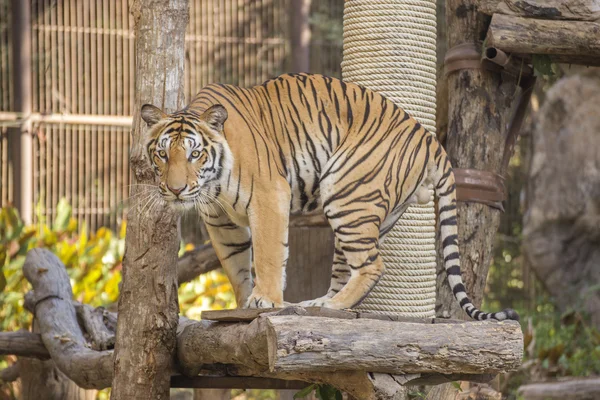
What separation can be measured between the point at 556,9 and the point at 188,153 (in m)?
1.78

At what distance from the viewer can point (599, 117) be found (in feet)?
22.9

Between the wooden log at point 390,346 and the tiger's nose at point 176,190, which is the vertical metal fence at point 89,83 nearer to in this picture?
the tiger's nose at point 176,190

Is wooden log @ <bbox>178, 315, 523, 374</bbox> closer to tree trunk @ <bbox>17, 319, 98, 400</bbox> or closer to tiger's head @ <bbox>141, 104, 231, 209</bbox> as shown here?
tiger's head @ <bbox>141, 104, 231, 209</bbox>

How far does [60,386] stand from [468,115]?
2.37 meters

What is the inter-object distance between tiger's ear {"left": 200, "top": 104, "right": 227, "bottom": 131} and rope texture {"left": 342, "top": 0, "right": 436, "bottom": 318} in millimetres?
999

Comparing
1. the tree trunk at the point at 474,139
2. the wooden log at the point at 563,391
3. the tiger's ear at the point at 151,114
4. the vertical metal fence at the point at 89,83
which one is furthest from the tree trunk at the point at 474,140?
the vertical metal fence at the point at 89,83

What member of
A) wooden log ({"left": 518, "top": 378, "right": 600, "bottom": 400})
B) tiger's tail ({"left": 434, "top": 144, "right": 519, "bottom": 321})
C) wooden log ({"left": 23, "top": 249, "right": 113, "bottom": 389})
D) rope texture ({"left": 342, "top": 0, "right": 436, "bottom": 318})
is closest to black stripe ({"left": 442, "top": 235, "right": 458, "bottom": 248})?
tiger's tail ({"left": 434, "top": 144, "right": 519, "bottom": 321})

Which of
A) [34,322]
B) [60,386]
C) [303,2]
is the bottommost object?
[60,386]

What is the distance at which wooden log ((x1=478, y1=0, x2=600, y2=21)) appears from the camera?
138 inches

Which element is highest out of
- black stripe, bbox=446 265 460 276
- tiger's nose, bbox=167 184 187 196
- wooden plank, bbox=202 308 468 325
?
tiger's nose, bbox=167 184 187 196

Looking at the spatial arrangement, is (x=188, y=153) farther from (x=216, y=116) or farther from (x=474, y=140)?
(x=474, y=140)

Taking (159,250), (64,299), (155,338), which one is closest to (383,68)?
(159,250)

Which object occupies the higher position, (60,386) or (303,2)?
(303,2)

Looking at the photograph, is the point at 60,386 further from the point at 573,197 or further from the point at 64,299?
the point at 573,197
